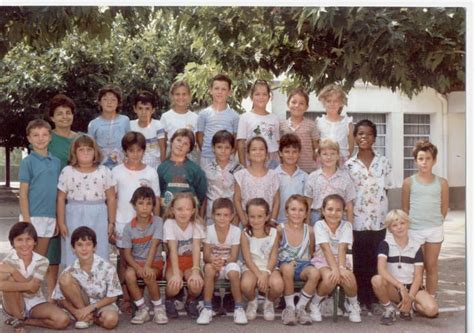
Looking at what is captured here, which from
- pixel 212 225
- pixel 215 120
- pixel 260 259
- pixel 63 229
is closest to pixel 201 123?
pixel 215 120

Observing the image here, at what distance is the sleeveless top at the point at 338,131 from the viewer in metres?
4.15

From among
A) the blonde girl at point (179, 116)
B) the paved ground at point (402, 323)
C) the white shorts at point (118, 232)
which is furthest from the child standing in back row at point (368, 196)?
the white shorts at point (118, 232)

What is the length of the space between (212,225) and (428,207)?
45.4 inches

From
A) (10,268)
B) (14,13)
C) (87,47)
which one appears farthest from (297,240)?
(87,47)

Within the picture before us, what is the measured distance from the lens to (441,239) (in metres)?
3.90

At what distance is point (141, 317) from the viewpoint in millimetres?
3730

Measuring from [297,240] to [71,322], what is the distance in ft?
4.01

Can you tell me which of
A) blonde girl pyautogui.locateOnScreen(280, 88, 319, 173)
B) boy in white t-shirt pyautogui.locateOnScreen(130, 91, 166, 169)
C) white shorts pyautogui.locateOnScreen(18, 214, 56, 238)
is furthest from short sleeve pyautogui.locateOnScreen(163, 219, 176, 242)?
blonde girl pyautogui.locateOnScreen(280, 88, 319, 173)

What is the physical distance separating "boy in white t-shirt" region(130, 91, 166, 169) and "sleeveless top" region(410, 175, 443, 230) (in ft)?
4.73

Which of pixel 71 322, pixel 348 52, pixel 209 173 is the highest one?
pixel 348 52

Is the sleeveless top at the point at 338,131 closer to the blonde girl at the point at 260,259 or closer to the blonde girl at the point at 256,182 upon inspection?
the blonde girl at the point at 256,182

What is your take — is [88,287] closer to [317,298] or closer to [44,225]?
[44,225]

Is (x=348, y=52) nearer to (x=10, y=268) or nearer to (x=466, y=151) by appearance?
(x=466, y=151)

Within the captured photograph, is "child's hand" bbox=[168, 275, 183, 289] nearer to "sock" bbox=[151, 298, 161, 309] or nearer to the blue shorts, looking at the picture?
"sock" bbox=[151, 298, 161, 309]
